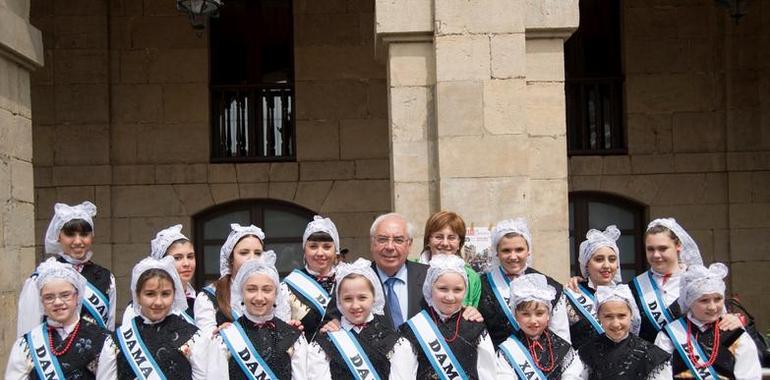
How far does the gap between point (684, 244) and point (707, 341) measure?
756 mm

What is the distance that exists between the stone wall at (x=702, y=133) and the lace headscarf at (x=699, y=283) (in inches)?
237

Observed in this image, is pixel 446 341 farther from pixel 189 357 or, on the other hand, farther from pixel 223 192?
pixel 223 192

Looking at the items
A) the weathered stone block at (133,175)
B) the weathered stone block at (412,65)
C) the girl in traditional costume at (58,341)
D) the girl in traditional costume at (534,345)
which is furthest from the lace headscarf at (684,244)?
the weathered stone block at (133,175)

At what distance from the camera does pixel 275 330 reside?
199 inches

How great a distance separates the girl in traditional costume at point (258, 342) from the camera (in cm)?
498

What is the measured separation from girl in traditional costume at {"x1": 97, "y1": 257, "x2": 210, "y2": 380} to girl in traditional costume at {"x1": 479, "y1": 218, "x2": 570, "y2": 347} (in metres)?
1.60

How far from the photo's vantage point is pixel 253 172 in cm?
1122

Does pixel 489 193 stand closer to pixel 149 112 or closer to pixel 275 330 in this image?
pixel 275 330

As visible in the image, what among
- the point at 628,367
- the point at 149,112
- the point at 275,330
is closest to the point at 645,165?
the point at 149,112

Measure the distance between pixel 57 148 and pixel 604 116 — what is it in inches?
251

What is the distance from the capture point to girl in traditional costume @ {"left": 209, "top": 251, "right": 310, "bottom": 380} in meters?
4.98

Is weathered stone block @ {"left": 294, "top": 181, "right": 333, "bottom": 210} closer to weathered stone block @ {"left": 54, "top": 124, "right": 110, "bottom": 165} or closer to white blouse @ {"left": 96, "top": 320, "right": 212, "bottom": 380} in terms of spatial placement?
weathered stone block @ {"left": 54, "top": 124, "right": 110, "bottom": 165}

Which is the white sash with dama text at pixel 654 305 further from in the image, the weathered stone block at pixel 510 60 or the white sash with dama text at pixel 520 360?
the weathered stone block at pixel 510 60

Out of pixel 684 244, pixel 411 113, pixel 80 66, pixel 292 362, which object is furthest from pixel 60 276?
pixel 80 66
